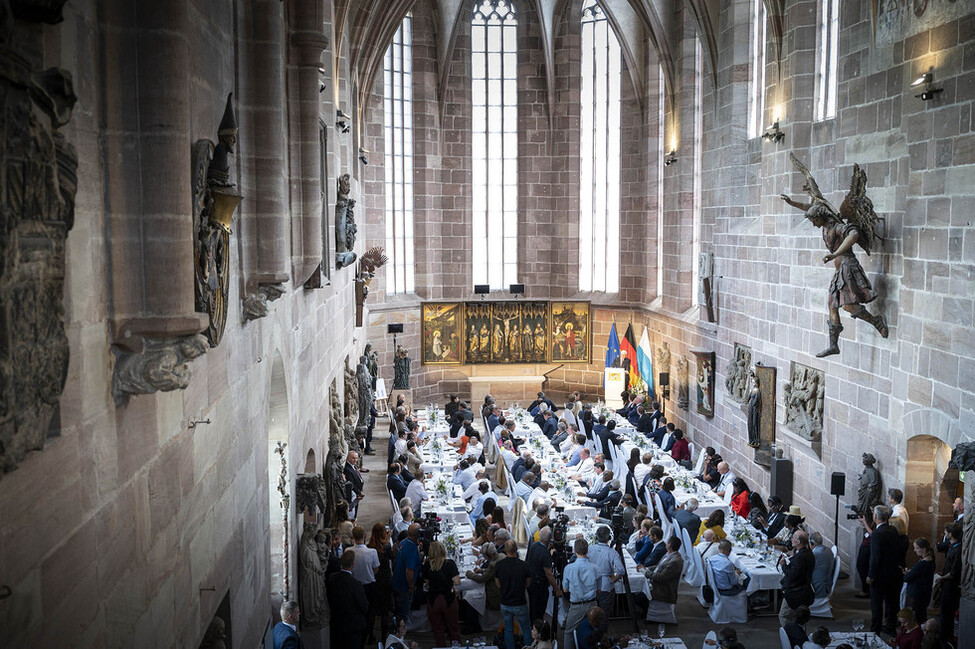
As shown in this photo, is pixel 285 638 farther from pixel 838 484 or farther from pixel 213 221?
pixel 838 484

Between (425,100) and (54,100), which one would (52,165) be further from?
(425,100)

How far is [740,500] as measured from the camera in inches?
547

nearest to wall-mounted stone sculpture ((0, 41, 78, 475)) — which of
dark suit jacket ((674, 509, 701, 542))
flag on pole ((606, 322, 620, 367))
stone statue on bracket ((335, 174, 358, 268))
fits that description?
dark suit jacket ((674, 509, 701, 542))

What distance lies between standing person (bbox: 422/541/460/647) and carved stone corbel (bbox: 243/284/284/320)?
12.7ft

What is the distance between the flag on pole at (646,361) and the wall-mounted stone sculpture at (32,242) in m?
19.0

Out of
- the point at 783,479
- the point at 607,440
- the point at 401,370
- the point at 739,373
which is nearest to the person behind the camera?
the point at 783,479

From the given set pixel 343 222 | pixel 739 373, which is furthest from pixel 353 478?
pixel 739 373

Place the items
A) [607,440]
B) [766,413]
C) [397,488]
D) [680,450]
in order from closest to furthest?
1. [397,488]
2. [766,413]
3. [680,450]
4. [607,440]

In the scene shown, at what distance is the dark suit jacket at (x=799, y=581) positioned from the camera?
34.8 ft

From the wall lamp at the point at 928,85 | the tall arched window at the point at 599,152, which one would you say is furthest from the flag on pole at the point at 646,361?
the wall lamp at the point at 928,85

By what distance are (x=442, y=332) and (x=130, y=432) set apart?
1939 cm

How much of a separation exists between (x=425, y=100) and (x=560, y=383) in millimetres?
8321

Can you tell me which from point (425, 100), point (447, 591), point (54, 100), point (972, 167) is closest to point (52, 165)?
point (54, 100)

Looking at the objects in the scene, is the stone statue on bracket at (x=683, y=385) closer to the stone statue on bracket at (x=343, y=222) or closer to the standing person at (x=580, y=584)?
the stone statue on bracket at (x=343, y=222)
